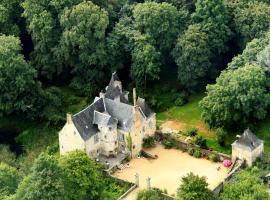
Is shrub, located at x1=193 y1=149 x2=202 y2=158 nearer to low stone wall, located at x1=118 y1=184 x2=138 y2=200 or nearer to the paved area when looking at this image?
the paved area

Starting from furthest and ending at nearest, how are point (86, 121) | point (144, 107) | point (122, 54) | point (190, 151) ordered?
point (122, 54), point (144, 107), point (190, 151), point (86, 121)

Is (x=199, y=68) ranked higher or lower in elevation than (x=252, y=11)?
lower

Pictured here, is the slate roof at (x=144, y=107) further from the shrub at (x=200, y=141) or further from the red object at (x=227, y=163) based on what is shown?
the red object at (x=227, y=163)

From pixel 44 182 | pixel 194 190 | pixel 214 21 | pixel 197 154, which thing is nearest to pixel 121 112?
pixel 197 154

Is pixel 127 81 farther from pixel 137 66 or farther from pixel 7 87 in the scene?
pixel 7 87

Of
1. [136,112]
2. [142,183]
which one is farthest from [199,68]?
[142,183]

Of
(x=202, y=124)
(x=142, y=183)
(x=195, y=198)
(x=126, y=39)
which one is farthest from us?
(x=126, y=39)

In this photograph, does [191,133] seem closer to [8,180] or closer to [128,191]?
[128,191]

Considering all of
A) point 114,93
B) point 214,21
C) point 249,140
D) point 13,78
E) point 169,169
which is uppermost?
point 214,21
